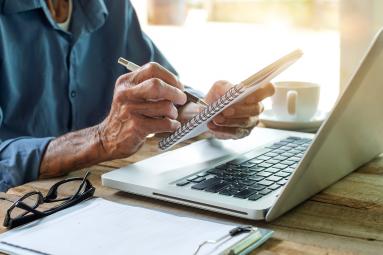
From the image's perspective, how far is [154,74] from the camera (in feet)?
3.37

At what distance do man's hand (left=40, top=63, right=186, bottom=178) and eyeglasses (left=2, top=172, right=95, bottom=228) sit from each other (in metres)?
0.12

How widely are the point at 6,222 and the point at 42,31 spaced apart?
0.78 metres

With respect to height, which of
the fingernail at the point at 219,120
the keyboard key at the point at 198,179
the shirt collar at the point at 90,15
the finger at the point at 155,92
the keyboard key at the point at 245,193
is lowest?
the keyboard key at the point at 198,179

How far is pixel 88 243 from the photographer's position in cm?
69

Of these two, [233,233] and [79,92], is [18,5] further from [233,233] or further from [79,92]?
[233,233]

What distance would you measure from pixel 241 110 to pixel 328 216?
1.39 ft

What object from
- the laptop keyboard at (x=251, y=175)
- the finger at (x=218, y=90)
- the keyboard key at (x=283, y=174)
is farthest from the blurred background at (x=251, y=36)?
the keyboard key at (x=283, y=174)

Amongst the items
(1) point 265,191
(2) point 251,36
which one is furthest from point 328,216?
(2) point 251,36

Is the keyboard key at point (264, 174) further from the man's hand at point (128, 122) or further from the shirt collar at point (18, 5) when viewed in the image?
the shirt collar at point (18, 5)

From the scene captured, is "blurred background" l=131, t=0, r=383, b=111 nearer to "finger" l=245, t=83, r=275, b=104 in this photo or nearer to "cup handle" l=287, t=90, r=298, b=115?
"cup handle" l=287, t=90, r=298, b=115

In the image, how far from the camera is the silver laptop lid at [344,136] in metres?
0.72

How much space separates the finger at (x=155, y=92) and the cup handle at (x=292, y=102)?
382mm

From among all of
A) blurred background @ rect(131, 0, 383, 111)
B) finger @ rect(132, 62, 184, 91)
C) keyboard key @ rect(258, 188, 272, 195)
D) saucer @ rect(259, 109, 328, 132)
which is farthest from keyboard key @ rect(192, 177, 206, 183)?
blurred background @ rect(131, 0, 383, 111)

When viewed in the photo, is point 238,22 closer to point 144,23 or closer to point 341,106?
point 144,23
